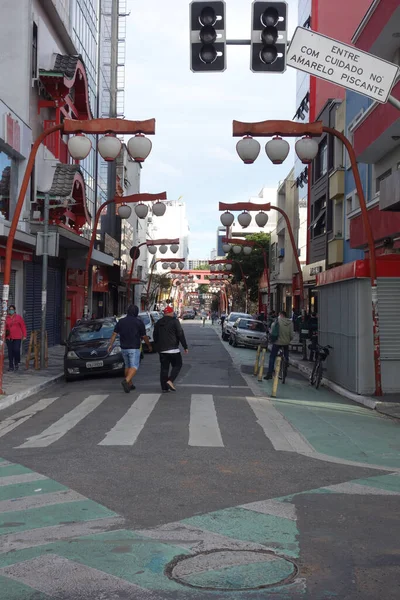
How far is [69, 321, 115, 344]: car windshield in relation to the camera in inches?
730

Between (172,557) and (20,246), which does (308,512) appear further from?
(20,246)

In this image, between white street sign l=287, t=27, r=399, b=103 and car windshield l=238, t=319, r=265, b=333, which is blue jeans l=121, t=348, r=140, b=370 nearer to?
white street sign l=287, t=27, r=399, b=103

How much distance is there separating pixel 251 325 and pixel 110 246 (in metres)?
19.4

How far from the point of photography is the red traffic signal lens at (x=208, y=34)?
30.4ft

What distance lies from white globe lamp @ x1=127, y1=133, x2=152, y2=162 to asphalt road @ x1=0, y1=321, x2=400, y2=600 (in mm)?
5178

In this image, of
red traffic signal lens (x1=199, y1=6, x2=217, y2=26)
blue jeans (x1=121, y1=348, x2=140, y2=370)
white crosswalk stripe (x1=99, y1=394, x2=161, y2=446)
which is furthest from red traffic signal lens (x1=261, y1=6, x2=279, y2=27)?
blue jeans (x1=121, y1=348, x2=140, y2=370)

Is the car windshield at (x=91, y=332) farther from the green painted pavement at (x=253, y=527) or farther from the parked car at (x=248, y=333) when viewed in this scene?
the parked car at (x=248, y=333)

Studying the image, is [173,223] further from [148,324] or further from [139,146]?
[139,146]

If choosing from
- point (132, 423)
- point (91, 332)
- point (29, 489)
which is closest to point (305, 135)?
point (132, 423)

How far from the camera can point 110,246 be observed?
51.6 m

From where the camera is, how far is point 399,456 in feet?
28.9

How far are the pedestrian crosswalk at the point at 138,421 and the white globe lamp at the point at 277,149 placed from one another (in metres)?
4.57

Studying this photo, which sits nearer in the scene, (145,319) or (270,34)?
(270,34)

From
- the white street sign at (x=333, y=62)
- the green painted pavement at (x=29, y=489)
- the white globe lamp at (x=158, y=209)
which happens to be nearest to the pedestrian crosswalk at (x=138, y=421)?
the green painted pavement at (x=29, y=489)
